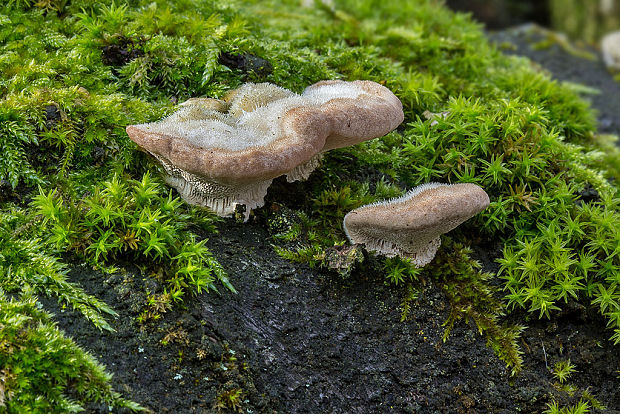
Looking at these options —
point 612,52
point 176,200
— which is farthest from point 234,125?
point 612,52

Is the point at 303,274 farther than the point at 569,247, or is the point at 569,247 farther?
the point at 569,247

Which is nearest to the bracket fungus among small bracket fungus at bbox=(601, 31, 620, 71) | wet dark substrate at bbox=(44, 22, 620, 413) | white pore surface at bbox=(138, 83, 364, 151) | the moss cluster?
white pore surface at bbox=(138, 83, 364, 151)

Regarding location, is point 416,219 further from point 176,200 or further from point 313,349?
point 176,200

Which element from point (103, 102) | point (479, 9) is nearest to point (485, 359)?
point (103, 102)

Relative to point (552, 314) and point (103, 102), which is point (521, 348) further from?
point (103, 102)

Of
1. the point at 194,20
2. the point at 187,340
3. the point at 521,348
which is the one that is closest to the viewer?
the point at 187,340

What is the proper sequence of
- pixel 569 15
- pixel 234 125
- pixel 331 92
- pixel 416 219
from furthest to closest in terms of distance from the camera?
pixel 569 15 → pixel 331 92 → pixel 234 125 → pixel 416 219

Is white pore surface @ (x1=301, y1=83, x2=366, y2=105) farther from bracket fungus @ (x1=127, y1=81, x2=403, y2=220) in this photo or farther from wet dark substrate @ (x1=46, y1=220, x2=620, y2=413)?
wet dark substrate @ (x1=46, y1=220, x2=620, y2=413)

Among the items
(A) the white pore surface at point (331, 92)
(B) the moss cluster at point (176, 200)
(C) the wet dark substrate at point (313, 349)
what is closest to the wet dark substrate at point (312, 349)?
(C) the wet dark substrate at point (313, 349)
